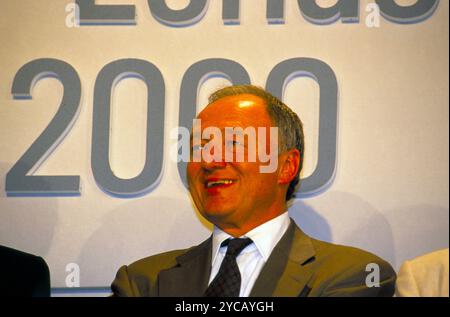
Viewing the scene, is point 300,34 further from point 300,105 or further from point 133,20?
point 133,20

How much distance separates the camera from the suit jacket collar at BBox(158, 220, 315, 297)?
8.70 ft

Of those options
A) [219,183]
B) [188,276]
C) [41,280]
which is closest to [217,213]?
[219,183]

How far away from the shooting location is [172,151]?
290cm

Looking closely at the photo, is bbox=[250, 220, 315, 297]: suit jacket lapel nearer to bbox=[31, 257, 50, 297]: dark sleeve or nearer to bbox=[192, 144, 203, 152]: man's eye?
bbox=[192, 144, 203, 152]: man's eye

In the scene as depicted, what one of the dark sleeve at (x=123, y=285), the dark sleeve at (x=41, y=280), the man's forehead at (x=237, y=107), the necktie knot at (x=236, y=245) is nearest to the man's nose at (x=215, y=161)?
the man's forehead at (x=237, y=107)

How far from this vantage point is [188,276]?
2.75 metres

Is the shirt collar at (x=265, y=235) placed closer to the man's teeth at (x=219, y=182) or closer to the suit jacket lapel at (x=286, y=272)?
the suit jacket lapel at (x=286, y=272)

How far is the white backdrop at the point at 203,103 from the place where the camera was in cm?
279

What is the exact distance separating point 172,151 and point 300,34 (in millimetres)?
548

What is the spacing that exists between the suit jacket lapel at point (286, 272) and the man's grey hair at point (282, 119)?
190 millimetres

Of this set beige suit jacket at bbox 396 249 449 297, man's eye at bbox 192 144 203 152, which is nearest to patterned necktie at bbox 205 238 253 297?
man's eye at bbox 192 144 203 152

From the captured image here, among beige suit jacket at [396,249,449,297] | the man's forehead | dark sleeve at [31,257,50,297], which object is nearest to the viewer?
beige suit jacket at [396,249,449,297]

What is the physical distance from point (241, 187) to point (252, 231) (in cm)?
14
